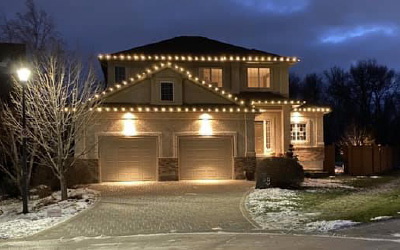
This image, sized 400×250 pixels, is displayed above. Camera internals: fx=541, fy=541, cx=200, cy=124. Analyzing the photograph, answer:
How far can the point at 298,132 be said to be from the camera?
1230 inches

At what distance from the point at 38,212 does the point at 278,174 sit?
9652mm

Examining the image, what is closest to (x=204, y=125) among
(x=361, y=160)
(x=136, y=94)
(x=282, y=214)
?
(x=136, y=94)

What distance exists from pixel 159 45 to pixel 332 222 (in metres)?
20.2

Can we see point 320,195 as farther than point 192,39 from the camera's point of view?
No

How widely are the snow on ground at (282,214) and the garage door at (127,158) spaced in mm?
7136

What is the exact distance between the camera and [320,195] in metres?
19.2

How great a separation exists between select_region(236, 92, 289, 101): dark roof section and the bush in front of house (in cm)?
779

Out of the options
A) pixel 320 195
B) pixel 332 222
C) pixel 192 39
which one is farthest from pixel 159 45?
pixel 332 222

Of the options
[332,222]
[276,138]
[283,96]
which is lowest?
[332,222]

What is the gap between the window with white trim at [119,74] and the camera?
28734 mm

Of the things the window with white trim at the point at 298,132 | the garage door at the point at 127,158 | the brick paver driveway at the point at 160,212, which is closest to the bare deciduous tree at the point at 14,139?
the brick paver driveway at the point at 160,212

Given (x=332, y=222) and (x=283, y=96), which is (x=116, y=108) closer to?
(x=283, y=96)

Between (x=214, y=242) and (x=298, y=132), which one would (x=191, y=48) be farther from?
(x=214, y=242)

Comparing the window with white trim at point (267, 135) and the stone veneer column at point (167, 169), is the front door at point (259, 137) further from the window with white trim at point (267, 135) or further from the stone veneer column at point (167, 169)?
the stone veneer column at point (167, 169)
